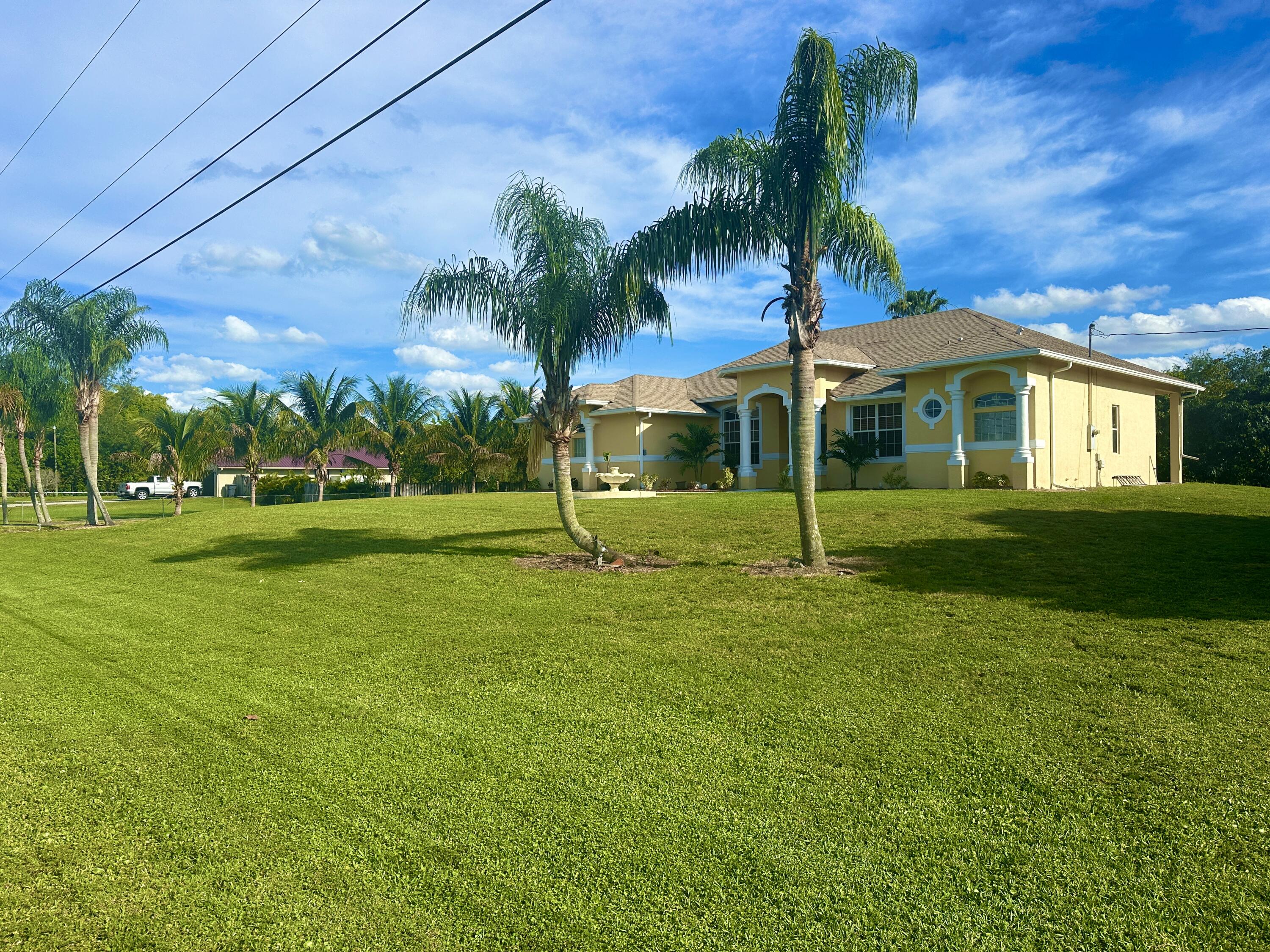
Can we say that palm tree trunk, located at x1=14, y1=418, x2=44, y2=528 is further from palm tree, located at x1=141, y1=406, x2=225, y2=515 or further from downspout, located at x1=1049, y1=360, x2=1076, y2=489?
downspout, located at x1=1049, y1=360, x2=1076, y2=489

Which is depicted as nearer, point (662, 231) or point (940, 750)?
point (940, 750)

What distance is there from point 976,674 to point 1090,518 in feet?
29.5

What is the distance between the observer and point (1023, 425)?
1941cm

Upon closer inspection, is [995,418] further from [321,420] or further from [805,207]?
[321,420]

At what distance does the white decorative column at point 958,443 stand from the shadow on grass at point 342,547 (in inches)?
453

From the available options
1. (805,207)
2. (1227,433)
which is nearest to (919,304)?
(1227,433)

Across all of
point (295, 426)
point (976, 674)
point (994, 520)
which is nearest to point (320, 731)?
point (976, 674)

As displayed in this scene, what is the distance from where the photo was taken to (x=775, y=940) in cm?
293

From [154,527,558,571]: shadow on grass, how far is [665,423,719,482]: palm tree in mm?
13103

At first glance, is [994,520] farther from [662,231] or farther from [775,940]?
[775,940]

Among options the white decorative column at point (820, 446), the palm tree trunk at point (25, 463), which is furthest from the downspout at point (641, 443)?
the palm tree trunk at point (25, 463)

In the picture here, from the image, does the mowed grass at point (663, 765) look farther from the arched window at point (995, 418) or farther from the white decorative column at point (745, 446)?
the white decorative column at point (745, 446)

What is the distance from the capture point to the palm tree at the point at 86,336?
2322cm

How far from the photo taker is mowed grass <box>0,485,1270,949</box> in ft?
10.3
